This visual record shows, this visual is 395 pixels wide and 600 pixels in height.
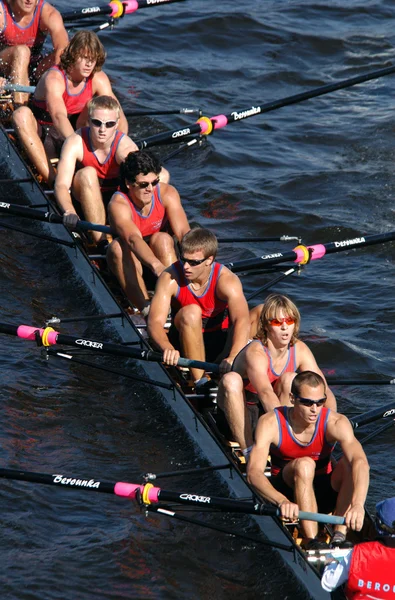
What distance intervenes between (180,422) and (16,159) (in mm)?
4365

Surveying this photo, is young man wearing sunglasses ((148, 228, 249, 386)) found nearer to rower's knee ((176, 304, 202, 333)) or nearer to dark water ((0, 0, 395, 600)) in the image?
rower's knee ((176, 304, 202, 333))

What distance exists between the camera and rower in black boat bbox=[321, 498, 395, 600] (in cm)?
567

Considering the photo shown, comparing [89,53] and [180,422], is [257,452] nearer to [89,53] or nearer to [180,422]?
[180,422]

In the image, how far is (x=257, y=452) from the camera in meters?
6.72

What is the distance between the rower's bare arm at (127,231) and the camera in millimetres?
8742

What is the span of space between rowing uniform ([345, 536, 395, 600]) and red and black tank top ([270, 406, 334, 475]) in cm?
115

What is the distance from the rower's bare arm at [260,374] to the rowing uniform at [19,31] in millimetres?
6283

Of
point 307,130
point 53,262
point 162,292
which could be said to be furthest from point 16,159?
point 307,130

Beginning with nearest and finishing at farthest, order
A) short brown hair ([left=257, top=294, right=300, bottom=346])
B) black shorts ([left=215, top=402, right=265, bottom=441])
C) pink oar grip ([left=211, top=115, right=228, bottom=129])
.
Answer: short brown hair ([left=257, top=294, right=300, bottom=346]) < black shorts ([left=215, top=402, right=265, bottom=441]) < pink oar grip ([left=211, top=115, right=228, bottom=129])

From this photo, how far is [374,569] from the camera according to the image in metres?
5.69

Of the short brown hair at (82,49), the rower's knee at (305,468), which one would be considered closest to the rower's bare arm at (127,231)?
the short brown hair at (82,49)

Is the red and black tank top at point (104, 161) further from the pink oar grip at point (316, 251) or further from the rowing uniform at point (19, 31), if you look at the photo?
the rowing uniform at point (19, 31)

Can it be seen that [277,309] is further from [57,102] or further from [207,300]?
[57,102]

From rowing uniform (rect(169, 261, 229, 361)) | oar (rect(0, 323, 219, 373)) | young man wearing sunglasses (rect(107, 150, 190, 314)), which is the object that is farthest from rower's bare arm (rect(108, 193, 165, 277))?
oar (rect(0, 323, 219, 373))
